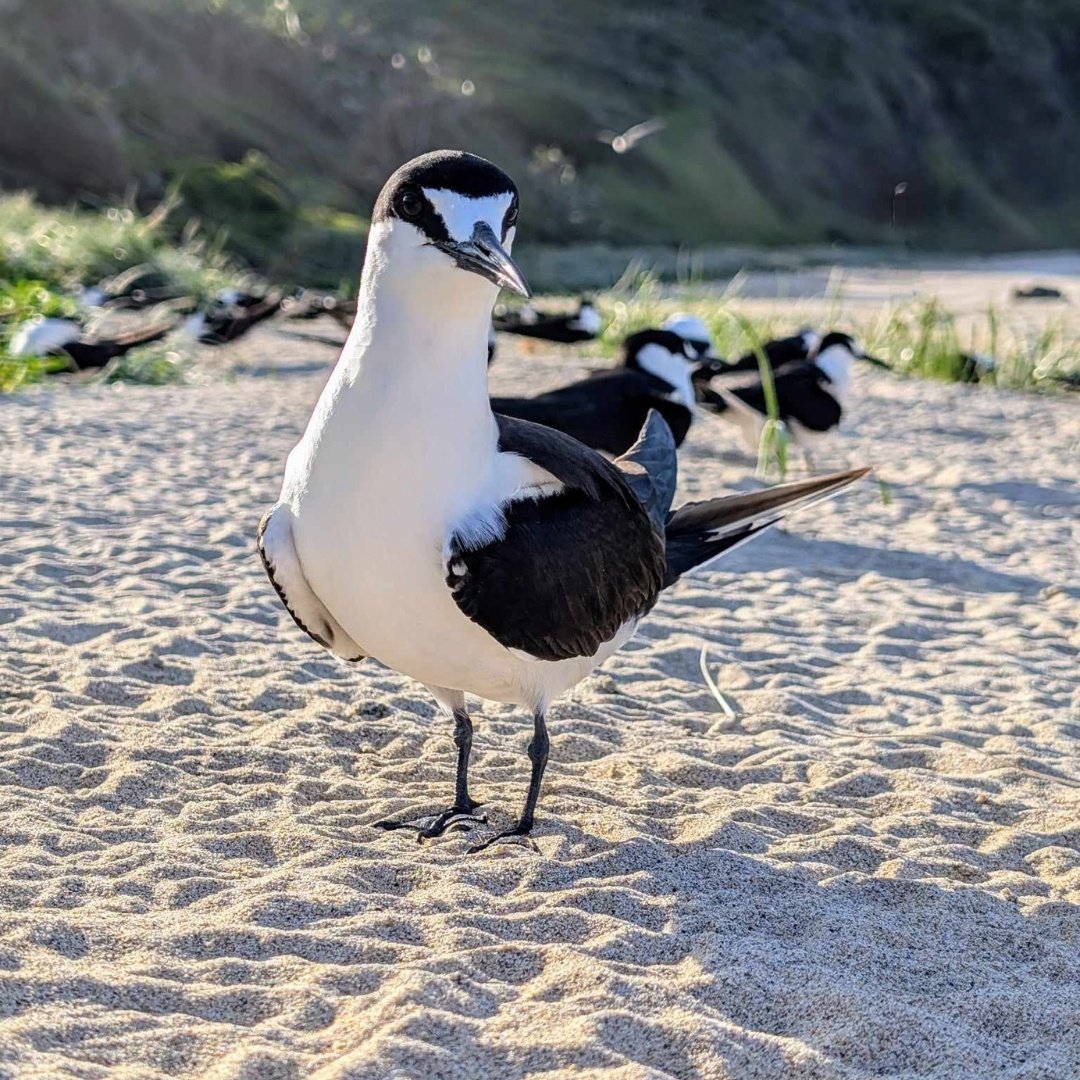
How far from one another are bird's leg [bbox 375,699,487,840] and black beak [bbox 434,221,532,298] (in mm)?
1503

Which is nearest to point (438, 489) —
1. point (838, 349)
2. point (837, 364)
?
point (837, 364)

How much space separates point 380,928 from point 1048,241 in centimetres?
5900

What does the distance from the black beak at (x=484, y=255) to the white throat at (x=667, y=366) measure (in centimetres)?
585

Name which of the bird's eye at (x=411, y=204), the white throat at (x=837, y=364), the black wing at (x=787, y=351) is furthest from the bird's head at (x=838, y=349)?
the bird's eye at (x=411, y=204)

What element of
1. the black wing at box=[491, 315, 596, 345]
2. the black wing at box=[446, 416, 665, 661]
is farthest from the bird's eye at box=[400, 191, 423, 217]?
the black wing at box=[491, 315, 596, 345]

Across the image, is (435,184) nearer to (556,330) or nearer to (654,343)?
(654,343)

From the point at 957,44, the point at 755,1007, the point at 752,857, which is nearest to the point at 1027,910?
the point at 752,857

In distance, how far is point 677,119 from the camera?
53.4 meters

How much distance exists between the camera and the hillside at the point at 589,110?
29016mm

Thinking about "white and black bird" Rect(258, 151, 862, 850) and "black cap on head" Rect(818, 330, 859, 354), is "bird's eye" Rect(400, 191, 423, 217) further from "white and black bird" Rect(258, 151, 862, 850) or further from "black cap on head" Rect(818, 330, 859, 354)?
"black cap on head" Rect(818, 330, 859, 354)

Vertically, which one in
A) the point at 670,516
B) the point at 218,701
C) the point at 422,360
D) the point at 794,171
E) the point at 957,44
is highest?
the point at 957,44

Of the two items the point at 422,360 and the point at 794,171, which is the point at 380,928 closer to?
the point at 422,360

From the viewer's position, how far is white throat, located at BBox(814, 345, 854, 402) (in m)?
10.8

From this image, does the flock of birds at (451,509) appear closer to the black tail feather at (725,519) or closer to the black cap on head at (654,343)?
the black tail feather at (725,519)
